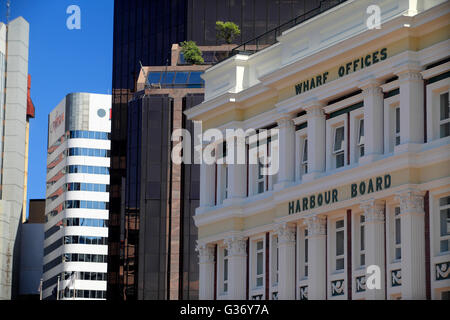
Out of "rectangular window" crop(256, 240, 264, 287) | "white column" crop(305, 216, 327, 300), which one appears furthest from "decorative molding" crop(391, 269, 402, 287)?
"rectangular window" crop(256, 240, 264, 287)

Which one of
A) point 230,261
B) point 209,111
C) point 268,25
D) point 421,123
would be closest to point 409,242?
point 421,123

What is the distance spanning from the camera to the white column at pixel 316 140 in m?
50.8

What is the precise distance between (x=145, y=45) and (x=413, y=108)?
338 feet

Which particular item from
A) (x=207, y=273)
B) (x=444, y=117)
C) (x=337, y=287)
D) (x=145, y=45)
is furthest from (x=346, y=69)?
(x=145, y=45)

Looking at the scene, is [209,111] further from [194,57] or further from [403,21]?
[194,57]

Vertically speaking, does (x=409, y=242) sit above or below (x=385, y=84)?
below

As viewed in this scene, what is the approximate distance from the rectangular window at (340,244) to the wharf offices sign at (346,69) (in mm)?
6221

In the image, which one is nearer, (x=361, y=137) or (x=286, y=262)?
(x=361, y=137)

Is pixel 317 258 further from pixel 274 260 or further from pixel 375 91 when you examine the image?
pixel 375 91

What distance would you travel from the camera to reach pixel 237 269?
56.1 m

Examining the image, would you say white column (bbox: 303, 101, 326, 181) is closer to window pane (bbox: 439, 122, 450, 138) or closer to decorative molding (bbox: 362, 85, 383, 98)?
decorative molding (bbox: 362, 85, 383, 98)

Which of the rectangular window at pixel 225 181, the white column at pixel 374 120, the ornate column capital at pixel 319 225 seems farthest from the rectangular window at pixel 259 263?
the white column at pixel 374 120

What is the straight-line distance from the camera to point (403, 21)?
44938mm

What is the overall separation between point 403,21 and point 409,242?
8.51m
